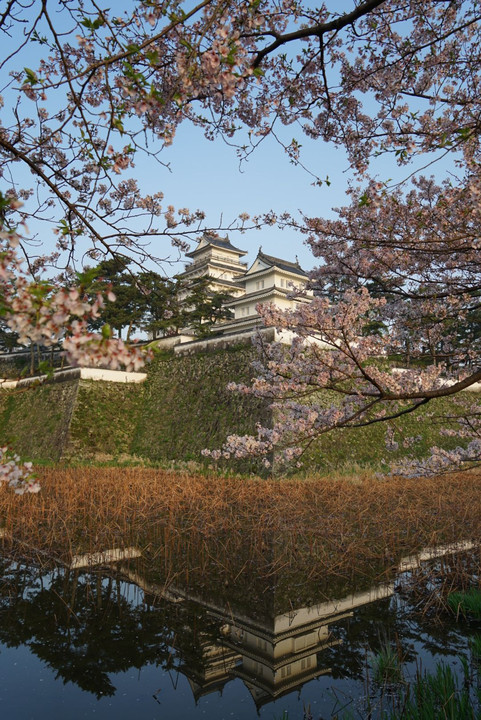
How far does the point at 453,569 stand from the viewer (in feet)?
18.2

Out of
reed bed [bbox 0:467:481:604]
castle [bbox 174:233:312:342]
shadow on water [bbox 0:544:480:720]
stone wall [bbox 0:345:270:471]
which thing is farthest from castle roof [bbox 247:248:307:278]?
shadow on water [bbox 0:544:480:720]

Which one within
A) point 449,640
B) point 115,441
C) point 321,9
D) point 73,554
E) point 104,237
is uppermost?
point 321,9

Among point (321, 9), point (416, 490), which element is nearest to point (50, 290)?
point (321, 9)

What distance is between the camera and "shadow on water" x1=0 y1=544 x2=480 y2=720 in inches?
132

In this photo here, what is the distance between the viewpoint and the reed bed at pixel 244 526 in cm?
577

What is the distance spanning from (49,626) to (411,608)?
3.50 meters

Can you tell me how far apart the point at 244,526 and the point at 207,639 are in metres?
3.00

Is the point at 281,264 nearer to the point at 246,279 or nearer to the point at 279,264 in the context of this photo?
the point at 279,264

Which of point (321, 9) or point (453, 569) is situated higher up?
point (321, 9)

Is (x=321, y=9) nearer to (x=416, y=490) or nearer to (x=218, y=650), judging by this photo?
(x=218, y=650)

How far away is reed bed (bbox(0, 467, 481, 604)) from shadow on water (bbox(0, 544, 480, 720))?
0.15 metres

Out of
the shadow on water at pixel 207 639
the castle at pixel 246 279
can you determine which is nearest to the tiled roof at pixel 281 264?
the castle at pixel 246 279

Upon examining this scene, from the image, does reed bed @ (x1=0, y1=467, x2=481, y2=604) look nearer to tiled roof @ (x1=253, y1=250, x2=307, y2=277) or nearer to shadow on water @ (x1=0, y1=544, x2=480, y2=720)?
shadow on water @ (x1=0, y1=544, x2=480, y2=720)

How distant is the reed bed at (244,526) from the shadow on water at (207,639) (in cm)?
15
